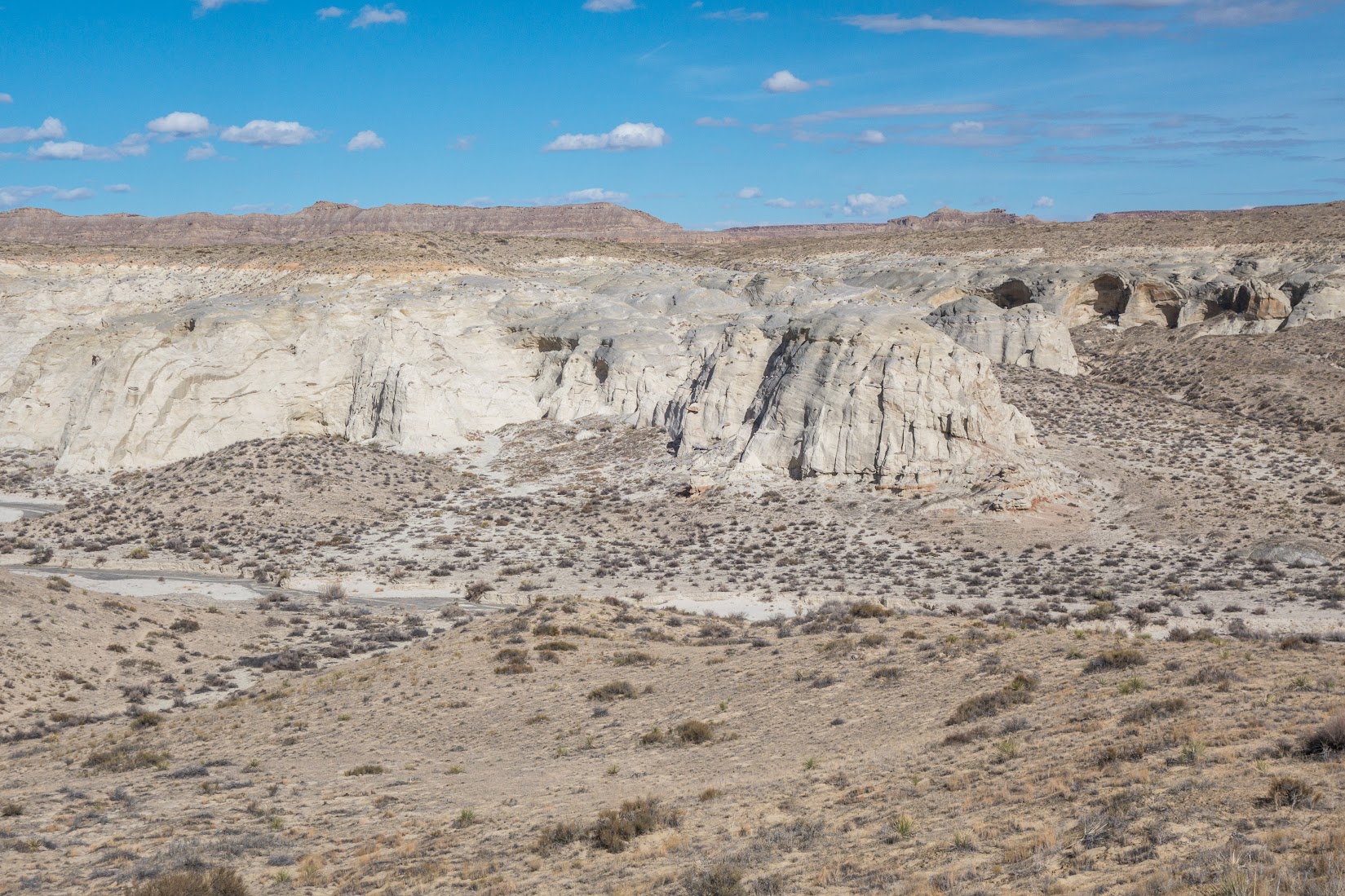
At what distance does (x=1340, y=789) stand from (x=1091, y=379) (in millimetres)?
49755

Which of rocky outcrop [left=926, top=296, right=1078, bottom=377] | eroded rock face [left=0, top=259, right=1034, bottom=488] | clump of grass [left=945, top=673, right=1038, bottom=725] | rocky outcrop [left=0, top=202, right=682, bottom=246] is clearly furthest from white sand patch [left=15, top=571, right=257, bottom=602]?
rocky outcrop [left=0, top=202, right=682, bottom=246]

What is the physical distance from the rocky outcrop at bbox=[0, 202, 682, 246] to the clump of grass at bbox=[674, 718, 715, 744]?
153 m

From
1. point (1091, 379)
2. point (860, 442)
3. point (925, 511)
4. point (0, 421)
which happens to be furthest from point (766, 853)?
point (0, 421)

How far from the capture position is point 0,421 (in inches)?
2260

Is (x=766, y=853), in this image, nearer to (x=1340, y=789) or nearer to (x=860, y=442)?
(x=1340, y=789)

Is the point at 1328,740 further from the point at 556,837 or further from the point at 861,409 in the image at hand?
the point at 861,409

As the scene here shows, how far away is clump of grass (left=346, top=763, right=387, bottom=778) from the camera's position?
685 inches

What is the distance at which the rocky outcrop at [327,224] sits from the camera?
165250 millimetres

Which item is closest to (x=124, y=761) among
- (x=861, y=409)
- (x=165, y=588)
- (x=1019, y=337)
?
(x=165, y=588)

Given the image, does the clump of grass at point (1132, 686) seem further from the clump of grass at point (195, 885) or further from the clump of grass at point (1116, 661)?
the clump of grass at point (195, 885)

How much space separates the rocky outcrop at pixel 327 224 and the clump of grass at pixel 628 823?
157048 millimetres

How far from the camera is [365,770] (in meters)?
17.5

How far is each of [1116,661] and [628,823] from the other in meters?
8.45

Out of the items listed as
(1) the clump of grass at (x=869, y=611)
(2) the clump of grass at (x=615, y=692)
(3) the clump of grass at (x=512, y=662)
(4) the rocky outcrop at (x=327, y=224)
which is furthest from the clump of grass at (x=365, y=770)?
(4) the rocky outcrop at (x=327, y=224)
